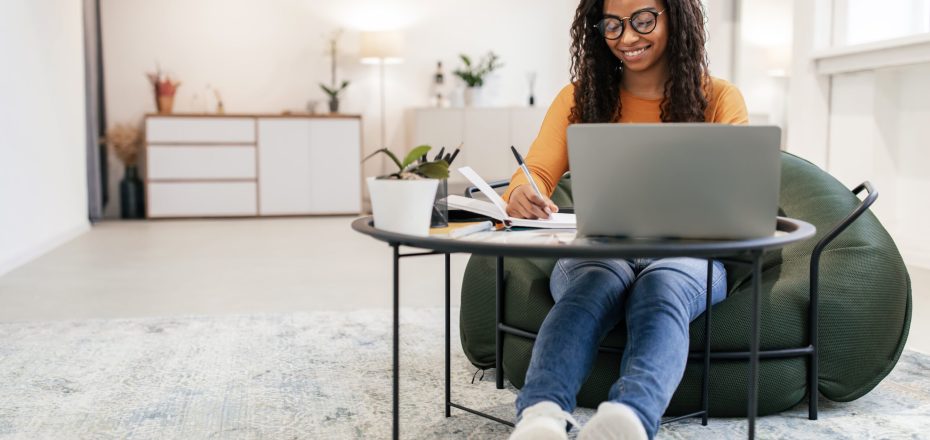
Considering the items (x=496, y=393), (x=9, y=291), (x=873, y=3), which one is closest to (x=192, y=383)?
(x=496, y=393)

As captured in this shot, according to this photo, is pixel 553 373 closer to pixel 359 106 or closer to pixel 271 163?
pixel 271 163

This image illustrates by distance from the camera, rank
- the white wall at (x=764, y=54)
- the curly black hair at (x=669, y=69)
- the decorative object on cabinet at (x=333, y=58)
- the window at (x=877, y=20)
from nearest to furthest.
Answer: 1. the curly black hair at (x=669, y=69)
2. the window at (x=877, y=20)
3. the white wall at (x=764, y=54)
4. the decorative object on cabinet at (x=333, y=58)

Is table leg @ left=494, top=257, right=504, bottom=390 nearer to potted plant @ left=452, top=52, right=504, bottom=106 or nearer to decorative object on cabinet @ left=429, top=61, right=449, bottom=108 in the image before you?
potted plant @ left=452, top=52, right=504, bottom=106

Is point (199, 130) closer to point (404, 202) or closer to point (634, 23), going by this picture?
point (634, 23)

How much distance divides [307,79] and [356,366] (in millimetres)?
5485

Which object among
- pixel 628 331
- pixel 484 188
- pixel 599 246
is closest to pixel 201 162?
pixel 484 188

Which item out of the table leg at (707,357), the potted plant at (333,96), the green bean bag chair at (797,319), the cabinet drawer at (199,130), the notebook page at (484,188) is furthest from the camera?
the potted plant at (333,96)

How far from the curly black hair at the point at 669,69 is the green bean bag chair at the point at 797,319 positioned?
360mm

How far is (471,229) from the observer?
1.45 metres

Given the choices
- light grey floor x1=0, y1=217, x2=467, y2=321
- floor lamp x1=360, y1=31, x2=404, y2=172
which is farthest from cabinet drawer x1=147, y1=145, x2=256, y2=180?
floor lamp x1=360, y1=31, x2=404, y2=172

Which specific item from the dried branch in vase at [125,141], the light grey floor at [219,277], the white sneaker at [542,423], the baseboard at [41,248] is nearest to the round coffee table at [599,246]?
the white sneaker at [542,423]

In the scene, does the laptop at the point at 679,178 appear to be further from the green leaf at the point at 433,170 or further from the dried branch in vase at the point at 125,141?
the dried branch in vase at the point at 125,141

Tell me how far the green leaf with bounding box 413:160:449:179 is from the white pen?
9 cm

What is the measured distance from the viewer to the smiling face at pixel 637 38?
188 centimetres
